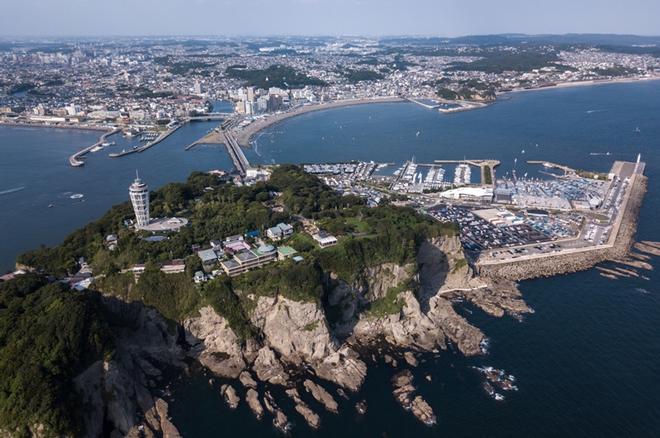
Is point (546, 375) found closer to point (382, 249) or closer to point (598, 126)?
point (382, 249)

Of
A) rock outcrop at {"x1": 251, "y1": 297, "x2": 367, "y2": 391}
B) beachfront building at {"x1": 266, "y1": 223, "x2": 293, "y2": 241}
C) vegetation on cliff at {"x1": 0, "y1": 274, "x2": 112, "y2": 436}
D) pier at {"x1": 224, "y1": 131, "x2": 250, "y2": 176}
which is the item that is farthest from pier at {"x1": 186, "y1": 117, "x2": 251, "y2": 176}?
vegetation on cliff at {"x1": 0, "y1": 274, "x2": 112, "y2": 436}

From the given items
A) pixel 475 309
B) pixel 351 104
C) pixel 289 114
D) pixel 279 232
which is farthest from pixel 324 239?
pixel 351 104

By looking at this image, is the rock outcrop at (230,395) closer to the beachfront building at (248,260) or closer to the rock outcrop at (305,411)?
the rock outcrop at (305,411)

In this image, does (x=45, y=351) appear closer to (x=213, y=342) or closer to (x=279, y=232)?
(x=213, y=342)

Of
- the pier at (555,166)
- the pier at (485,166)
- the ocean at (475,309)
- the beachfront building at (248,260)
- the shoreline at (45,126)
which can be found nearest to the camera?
the ocean at (475,309)

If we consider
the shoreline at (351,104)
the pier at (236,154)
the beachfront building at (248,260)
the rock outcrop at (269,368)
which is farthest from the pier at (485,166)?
the rock outcrop at (269,368)

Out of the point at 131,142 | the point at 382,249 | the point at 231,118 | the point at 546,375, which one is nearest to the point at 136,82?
the point at 231,118

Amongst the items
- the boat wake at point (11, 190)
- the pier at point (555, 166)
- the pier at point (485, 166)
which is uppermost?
the pier at point (555, 166)
